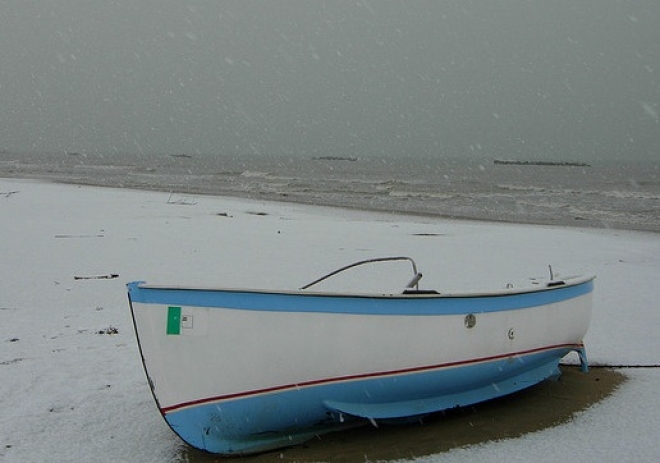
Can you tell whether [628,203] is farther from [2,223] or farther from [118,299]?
[118,299]

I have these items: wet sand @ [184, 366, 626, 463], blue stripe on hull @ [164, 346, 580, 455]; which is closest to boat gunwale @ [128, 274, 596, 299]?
blue stripe on hull @ [164, 346, 580, 455]

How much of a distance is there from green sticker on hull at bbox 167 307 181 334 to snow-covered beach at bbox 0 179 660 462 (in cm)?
95

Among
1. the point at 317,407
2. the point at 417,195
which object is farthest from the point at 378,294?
the point at 417,195

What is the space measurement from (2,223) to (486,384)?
13.9 m

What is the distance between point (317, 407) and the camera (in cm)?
500

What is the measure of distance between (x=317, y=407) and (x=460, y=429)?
1.26m

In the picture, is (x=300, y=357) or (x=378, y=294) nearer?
(x=300, y=357)

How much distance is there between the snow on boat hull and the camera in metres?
4.65

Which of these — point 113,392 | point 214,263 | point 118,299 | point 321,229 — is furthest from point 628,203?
point 113,392

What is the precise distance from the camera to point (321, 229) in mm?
18469

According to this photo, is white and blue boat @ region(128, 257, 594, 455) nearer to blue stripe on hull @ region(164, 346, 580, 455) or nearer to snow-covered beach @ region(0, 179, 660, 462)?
blue stripe on hull @ region(164, 346, 580, 455)

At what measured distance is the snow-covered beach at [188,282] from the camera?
521cm

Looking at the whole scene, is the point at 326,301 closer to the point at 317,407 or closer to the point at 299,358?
the point at 299,358

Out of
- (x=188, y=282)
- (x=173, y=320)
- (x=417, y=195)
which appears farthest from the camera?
(x=417, y=195)
